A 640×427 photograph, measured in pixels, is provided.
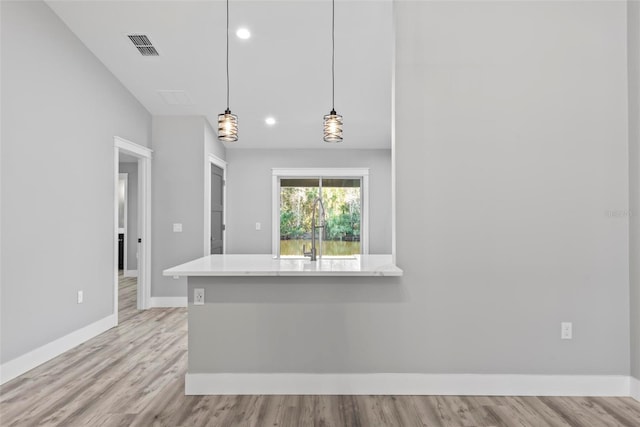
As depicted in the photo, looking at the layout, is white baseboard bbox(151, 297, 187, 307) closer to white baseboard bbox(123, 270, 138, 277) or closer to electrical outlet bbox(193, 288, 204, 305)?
electrical outlet bbox(193, 288, 204, 305)

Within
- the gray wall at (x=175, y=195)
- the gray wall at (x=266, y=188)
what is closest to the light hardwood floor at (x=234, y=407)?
the gray wall at (x=175, y=195)

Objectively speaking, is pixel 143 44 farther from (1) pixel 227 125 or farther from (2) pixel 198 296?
(2) pixel 198 296

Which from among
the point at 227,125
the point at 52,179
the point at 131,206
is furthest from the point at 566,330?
the point at 131,206

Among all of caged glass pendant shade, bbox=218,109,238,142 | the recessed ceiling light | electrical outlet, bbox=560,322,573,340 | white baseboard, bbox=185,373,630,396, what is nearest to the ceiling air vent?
the recessed ceiling light

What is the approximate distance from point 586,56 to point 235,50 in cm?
293

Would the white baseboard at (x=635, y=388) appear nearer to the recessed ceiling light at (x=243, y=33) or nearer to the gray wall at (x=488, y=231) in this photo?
the gray wall at (x=488, y=231)

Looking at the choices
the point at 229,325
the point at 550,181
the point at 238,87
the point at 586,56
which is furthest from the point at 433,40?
the point at 238,87

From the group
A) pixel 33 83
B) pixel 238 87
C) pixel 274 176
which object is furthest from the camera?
pixel 274 176

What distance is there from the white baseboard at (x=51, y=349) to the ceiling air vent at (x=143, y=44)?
271 cm

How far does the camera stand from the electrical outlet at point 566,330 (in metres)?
2.62

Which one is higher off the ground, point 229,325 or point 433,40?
point 433,40

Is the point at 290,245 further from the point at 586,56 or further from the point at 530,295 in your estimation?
the point at 586,56

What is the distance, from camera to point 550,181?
2.66 metres

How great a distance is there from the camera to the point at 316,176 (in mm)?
6699
